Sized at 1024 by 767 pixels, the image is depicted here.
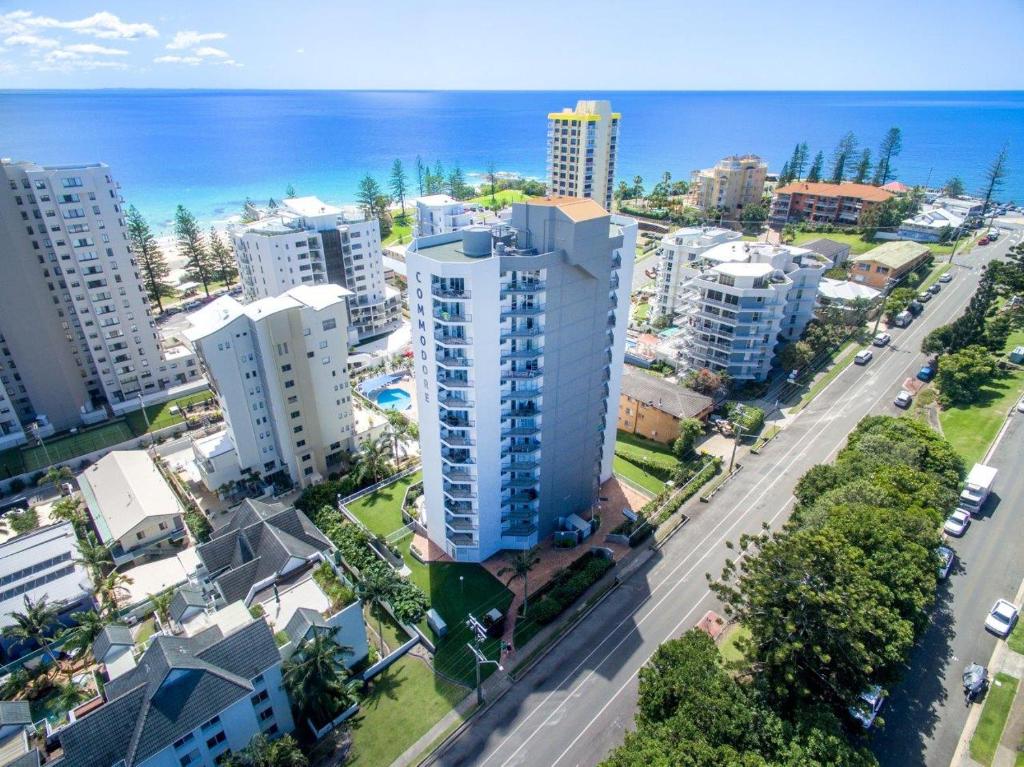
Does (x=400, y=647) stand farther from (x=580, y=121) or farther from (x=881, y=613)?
(x=580, y=121)

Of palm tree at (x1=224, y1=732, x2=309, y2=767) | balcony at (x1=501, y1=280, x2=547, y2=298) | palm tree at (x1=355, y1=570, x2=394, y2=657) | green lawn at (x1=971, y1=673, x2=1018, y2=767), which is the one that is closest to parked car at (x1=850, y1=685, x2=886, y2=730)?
green lawn at (x1=971, y1=673, x2=1018, y2=767)

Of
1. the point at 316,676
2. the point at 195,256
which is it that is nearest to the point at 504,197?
the point at 195,256

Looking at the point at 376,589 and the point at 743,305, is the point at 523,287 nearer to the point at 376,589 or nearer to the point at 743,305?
the point at 376,589

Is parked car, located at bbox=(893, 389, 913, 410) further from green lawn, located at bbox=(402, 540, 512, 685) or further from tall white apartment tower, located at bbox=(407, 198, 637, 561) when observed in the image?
green lawn, located at bbox=(402, 540, 512, 685)

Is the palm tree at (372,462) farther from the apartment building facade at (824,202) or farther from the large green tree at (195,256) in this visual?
the apartment building facade at (824,202)

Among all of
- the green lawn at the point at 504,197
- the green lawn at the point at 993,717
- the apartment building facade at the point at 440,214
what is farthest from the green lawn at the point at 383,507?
the green lawn at the point at 504,197
